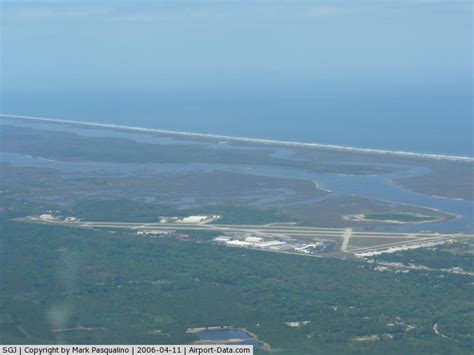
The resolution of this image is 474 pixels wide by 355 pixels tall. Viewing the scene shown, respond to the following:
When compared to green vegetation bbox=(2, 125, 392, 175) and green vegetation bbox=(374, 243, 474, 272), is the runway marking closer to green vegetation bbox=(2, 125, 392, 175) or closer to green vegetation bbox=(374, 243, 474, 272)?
green vegetation bbox=(374, 243, 474, 272)

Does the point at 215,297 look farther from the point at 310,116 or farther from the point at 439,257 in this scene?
the point at 310,116

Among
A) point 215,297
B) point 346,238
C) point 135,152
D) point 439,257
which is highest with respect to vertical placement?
point 135,152

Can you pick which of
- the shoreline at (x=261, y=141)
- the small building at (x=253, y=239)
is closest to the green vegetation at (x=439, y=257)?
the small building at (x=253, y=239)

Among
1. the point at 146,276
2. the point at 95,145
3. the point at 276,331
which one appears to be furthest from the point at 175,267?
the point at 95,145

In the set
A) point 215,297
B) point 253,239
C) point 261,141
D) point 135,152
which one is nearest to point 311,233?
point 253,239

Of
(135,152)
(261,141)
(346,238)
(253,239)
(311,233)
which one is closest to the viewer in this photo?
(253,239)

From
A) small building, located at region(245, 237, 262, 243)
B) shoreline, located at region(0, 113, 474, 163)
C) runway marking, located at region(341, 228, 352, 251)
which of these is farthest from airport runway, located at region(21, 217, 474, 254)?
shoreline, located at region(0, 113, 474, 163)

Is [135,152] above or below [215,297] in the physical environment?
above

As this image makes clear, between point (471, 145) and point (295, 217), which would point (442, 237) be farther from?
point (471, 145)

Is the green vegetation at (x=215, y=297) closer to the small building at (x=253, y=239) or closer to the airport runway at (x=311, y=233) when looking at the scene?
the small building at (x=253, y=239)
